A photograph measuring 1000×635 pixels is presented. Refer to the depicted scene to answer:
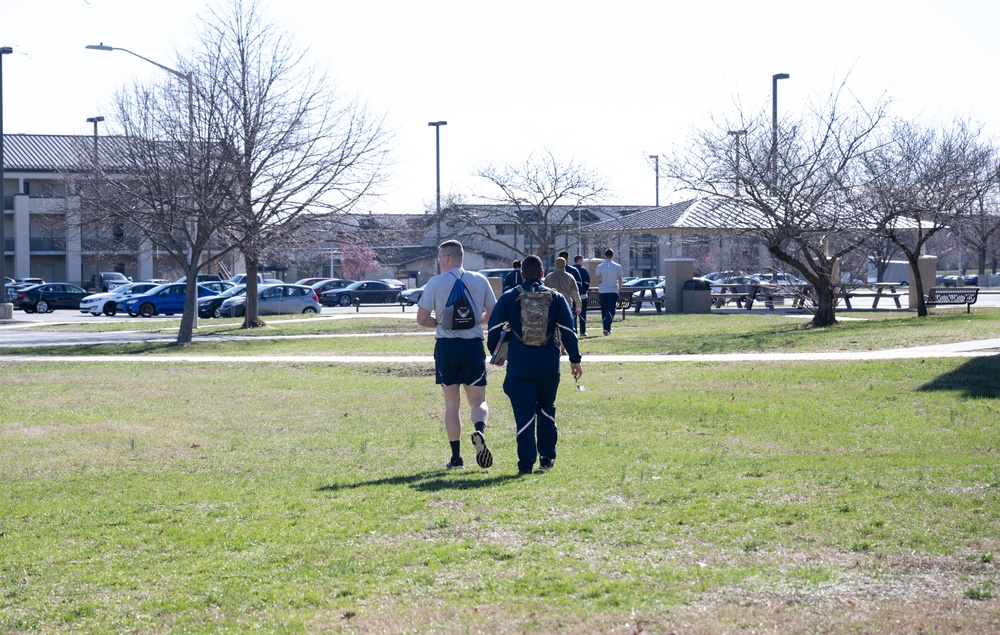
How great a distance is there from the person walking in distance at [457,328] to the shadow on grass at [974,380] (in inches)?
252

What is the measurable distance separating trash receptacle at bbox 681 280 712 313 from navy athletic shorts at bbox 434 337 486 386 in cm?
2767

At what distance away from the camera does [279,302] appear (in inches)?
1660

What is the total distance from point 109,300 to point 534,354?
42.0m

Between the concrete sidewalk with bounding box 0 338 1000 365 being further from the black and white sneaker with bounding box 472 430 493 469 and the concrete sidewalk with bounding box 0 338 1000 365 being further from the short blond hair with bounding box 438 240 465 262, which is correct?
the black and white sneaker with bounding box 472 430 493 469

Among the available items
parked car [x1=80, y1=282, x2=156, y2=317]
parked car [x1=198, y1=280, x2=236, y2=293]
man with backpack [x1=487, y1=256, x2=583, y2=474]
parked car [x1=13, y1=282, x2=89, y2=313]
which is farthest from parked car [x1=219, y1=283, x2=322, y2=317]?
man with backpack [x1=487, y1=256, x2=583, y2=474]

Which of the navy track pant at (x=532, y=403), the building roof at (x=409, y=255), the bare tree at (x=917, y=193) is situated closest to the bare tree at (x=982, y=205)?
the bare tree at (x=917, y=193)

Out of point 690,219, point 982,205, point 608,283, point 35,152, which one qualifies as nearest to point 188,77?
point 608,283

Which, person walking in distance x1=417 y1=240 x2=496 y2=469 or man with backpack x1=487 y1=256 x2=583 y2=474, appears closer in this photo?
man with backpack x1=487 y1=256 x2=583 y2=474

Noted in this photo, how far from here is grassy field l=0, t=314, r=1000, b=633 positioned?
5.16 m

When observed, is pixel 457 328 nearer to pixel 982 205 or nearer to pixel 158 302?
pixel 982 205

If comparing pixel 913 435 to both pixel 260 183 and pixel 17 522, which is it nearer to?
pixel 17 522

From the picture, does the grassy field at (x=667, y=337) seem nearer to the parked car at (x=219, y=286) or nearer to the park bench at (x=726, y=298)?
the park bench at (x=726, y=298)

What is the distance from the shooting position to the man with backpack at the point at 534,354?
8703 mm

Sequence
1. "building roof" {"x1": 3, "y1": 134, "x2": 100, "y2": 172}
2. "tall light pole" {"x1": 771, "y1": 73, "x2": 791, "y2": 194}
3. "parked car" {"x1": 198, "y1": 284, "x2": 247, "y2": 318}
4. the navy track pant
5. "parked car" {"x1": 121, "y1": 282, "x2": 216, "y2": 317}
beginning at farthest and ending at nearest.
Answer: "building roof" {"x1": 3, "y1": 134, "x2": 100, "y2": 172}
"parked car" {"x1": 121, "y1": 282, "x2": 216, "y2": 317}
"parked car" {"x1": 198, "y1": 284, "x2": 247, "y2": 318}
"tall light pole" {"x1": 771, "y1": 73, "x2": 791, "y2": 194}
the navy track pant
